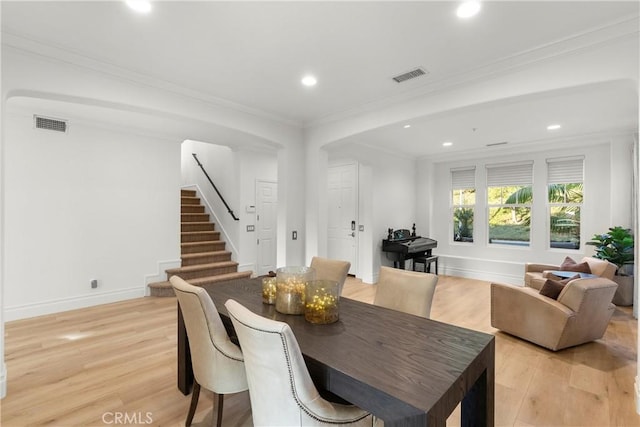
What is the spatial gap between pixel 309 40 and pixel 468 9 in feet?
3.61

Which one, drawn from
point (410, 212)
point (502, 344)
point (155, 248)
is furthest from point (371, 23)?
point (410, 212)

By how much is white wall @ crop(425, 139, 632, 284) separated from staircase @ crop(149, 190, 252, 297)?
4.32 metres

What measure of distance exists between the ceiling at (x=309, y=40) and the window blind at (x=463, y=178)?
285cm

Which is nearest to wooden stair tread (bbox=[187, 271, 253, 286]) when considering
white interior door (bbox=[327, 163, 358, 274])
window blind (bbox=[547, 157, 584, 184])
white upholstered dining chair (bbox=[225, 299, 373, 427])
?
white interior door (bbox=[327, 163, 358, 274])

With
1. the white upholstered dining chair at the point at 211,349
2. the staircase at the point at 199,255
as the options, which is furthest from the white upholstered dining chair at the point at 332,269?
the staircase at the point at 199,255

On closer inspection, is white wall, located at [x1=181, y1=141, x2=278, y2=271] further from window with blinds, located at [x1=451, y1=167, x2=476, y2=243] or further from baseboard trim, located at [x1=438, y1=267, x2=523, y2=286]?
baseboard trim, located at [x1=438, y1=267, x2=523, y2=286]

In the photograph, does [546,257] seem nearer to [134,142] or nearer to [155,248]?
[155,248]

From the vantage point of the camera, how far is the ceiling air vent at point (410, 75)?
2773mm

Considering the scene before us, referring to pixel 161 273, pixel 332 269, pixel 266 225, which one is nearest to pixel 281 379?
pixel 332 269

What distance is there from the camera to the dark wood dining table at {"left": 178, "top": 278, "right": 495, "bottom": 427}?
3.39ft

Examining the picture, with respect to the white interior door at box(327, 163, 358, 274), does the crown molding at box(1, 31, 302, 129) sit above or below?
above

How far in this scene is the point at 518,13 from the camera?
6.52 feet

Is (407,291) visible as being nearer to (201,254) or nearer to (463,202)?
(201,254)

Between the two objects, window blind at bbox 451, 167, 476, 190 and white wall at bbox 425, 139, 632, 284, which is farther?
window blind at bbox 451, 167, 476, 190
